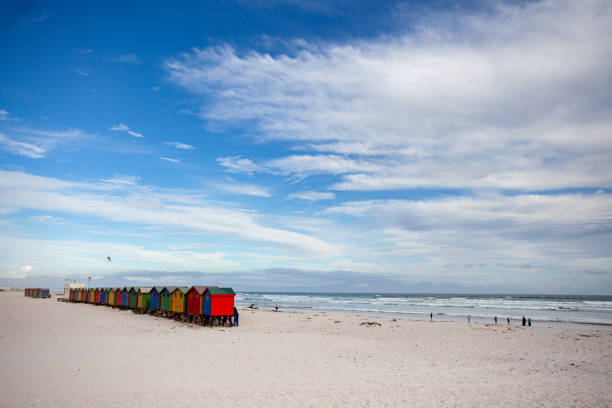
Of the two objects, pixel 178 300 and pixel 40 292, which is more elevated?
pixel 178 300

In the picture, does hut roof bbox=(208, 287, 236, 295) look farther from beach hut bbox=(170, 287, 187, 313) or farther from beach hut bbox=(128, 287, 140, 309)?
beach hut bbox=(128, 287, 140, 309)

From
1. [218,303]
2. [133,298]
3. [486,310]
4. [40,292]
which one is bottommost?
[486,310]

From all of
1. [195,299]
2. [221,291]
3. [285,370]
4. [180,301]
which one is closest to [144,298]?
[180,301]

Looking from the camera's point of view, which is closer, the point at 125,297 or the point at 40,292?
the point at 125,297

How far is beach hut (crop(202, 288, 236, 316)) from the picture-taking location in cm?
3219

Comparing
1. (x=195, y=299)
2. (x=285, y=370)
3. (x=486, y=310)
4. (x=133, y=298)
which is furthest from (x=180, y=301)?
(x=486, y=310)

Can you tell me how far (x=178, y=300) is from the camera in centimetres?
3756

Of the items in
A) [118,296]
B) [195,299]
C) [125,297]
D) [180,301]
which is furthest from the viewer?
[118,296]

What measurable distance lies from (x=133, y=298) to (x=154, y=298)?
727 cm

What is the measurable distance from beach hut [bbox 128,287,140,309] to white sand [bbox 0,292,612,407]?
2040cm

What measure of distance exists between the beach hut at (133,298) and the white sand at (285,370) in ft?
66.9

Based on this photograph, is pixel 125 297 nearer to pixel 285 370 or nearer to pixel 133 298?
pixel 133 298

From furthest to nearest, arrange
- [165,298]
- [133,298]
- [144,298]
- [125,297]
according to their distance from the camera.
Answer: [125,297], [133,298], [144,298], [165,298]

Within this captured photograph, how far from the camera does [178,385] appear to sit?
12.8m
